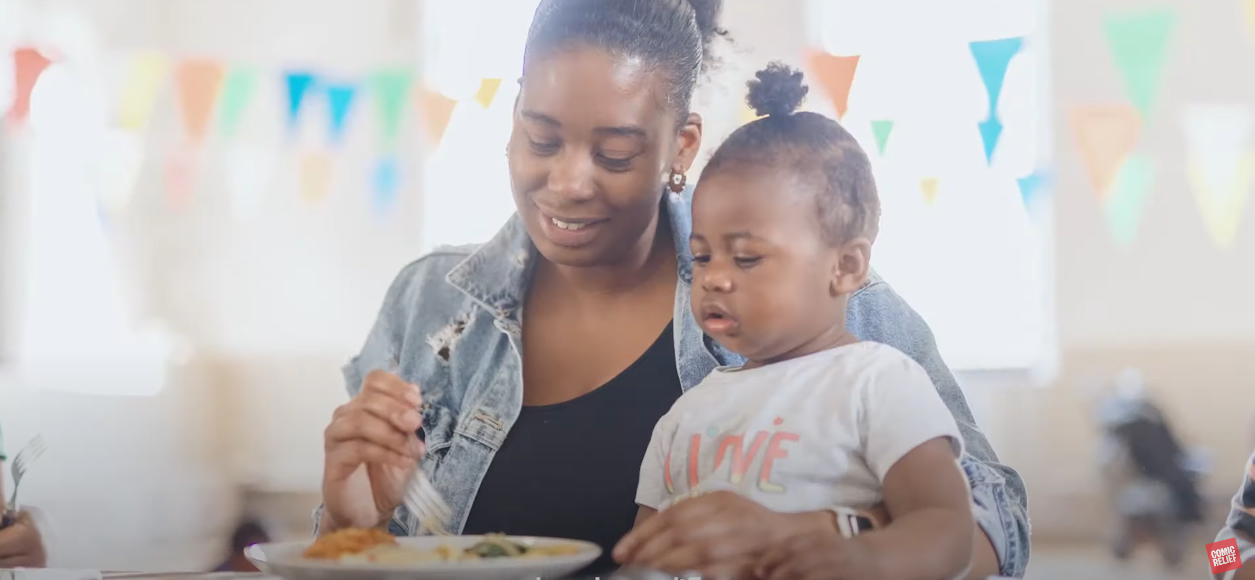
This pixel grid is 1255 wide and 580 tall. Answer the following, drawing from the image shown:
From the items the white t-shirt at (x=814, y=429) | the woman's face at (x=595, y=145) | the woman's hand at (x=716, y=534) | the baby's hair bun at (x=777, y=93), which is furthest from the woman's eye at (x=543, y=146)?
the woman's hand at (x=716, y=534)

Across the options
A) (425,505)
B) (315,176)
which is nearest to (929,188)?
(425,505)

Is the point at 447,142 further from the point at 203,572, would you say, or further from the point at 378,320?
the point at 203,572

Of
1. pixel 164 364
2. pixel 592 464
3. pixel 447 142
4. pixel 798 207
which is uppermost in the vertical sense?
pixel 447 142

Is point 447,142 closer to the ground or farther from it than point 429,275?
farther from it

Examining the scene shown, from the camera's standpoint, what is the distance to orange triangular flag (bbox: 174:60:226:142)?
164cm

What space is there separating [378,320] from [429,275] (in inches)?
3.7

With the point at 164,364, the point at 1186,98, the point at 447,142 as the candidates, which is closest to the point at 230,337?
the point at 164,364

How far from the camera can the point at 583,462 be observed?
55.4 inches

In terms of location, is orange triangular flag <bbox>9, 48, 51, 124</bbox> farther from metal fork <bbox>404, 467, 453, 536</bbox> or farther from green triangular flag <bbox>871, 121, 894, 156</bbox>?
green triangular flag <bbox>871, 121, 894, 156</bbox>

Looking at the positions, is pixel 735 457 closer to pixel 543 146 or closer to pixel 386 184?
pixel 543 146

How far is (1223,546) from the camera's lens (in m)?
1.34

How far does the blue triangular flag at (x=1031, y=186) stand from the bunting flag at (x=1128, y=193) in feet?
0.25

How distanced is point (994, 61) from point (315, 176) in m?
0.89

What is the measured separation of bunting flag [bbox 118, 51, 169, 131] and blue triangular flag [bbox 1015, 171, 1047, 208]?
115 cm
